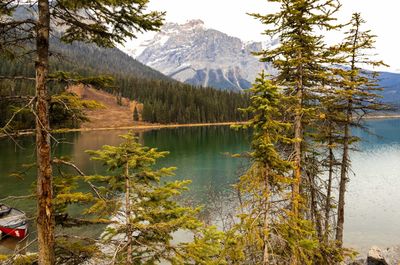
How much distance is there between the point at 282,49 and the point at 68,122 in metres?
9.15

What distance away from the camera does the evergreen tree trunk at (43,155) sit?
6.99 meters

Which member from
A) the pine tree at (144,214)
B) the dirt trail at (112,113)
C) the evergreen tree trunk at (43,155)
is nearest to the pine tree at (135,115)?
the dirt trail at (112,113)

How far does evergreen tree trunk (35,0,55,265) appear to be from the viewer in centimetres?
699

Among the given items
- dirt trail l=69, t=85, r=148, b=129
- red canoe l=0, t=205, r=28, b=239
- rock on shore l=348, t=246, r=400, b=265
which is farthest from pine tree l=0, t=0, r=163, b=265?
dirt trail l=69, t=85, r=148, b=129

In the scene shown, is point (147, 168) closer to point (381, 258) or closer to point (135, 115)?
point (381, 258)

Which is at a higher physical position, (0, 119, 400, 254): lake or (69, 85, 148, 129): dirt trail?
(69, 85, 148, 129): dirt trail

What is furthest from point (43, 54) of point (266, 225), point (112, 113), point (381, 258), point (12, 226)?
point (112, 113)

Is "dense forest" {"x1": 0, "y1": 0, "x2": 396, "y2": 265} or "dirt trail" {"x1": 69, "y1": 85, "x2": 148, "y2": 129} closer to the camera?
"dense forest" {"x1": 0, "y1": 0, "x2": 396, "y2": 265}

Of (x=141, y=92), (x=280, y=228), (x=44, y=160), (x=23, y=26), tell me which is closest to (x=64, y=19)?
(x=23, y=26)

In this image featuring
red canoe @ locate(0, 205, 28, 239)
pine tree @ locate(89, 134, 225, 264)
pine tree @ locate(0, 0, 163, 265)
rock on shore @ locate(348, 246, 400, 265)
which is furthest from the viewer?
red canoe @ locate(0, 205, 28, 239)

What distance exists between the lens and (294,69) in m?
13.6

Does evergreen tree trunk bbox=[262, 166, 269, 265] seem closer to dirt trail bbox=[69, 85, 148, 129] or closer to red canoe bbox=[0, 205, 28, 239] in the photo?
red canoe bbox=[0, 205, 28, 239]

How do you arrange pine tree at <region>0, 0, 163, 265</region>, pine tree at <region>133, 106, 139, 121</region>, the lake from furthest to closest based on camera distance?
1. pine tree at <region>133, 106, 139, 121</region>
2. the lake
3. pine tree at <region>0, 0, 163, 265</region>

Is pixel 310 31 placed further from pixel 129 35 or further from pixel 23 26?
pixel 23 26
